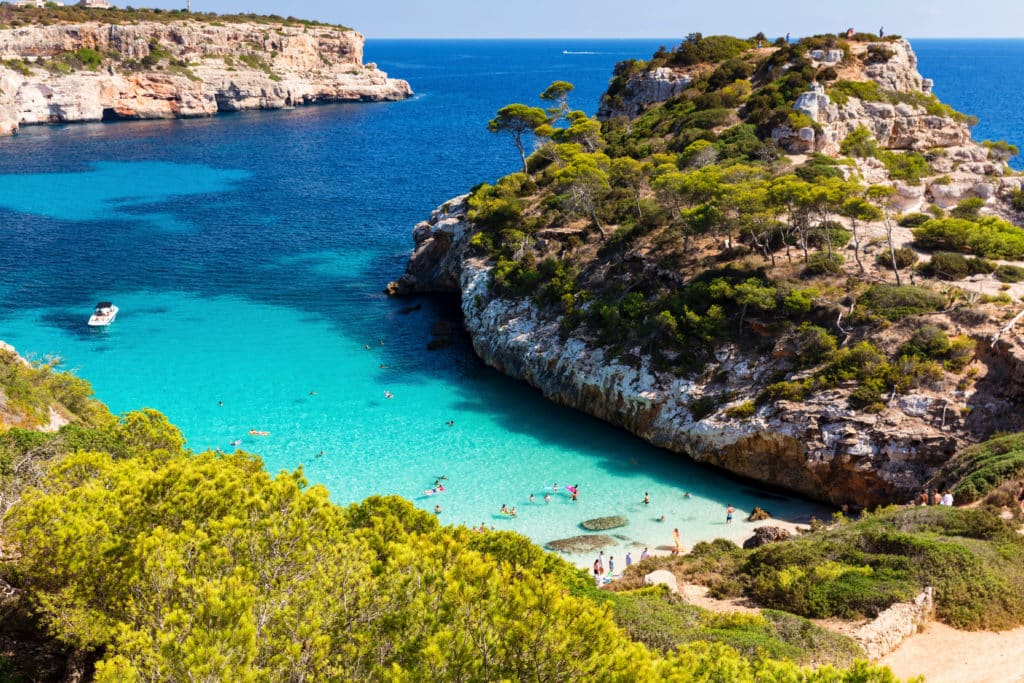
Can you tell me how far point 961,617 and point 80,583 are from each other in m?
20.1

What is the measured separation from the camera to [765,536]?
1094 inches

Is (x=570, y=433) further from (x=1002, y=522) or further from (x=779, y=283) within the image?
(x=1002, y=522)

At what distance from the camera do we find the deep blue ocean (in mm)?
33219

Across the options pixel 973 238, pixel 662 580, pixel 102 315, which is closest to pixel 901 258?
pixel 973 238

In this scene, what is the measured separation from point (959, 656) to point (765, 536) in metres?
9.83

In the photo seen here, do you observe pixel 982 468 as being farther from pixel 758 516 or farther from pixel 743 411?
pixel 743 411

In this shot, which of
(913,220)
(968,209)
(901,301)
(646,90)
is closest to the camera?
(901,301)

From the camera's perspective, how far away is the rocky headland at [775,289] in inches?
1226

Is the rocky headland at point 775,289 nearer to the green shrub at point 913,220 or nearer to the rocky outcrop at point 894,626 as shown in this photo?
the green shrub at point 913,220

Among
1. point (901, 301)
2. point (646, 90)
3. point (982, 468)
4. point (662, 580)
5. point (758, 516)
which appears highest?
point (646, 90)

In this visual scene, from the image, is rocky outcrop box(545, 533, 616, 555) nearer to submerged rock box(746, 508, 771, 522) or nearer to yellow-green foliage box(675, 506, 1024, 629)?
yellow-green foliage box(675, 506, 1024, 629)

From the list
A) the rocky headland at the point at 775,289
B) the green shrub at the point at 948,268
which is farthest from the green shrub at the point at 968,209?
the green shrub at the point at 948,268

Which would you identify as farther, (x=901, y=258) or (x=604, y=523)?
(x=901, y=258)

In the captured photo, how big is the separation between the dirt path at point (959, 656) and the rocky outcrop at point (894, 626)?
0.58ft
